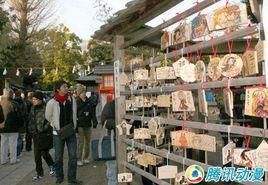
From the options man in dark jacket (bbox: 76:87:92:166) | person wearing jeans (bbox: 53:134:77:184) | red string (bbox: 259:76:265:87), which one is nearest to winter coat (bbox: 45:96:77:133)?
person wearing jeans (bbox: 53:134:77:184)

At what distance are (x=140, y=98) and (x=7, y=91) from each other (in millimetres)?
6164

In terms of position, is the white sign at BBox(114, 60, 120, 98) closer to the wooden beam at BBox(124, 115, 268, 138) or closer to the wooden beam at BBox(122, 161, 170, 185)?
the wooden beam at BBox(122, 161, 170, 185)

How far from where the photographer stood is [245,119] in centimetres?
684

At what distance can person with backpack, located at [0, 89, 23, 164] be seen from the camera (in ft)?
33.7

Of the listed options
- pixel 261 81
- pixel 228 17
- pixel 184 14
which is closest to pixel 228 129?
pixel 261 81

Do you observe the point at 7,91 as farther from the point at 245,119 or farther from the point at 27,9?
the point at 27,9

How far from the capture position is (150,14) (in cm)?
498

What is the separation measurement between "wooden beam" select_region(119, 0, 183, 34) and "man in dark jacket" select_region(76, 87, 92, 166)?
4.29 meters

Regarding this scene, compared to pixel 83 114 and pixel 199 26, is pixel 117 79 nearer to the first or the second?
pixel 199 26

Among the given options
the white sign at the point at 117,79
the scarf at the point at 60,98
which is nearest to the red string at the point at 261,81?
the white sign at the point at 117,79

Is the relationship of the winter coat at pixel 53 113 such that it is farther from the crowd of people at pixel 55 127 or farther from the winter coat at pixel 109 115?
the winter coat at pixel 109 115

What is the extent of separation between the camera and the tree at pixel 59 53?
42.6m

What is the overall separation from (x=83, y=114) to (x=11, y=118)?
72.8 inches

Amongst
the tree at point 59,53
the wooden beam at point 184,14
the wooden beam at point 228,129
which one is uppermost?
the tree at point 59,53
